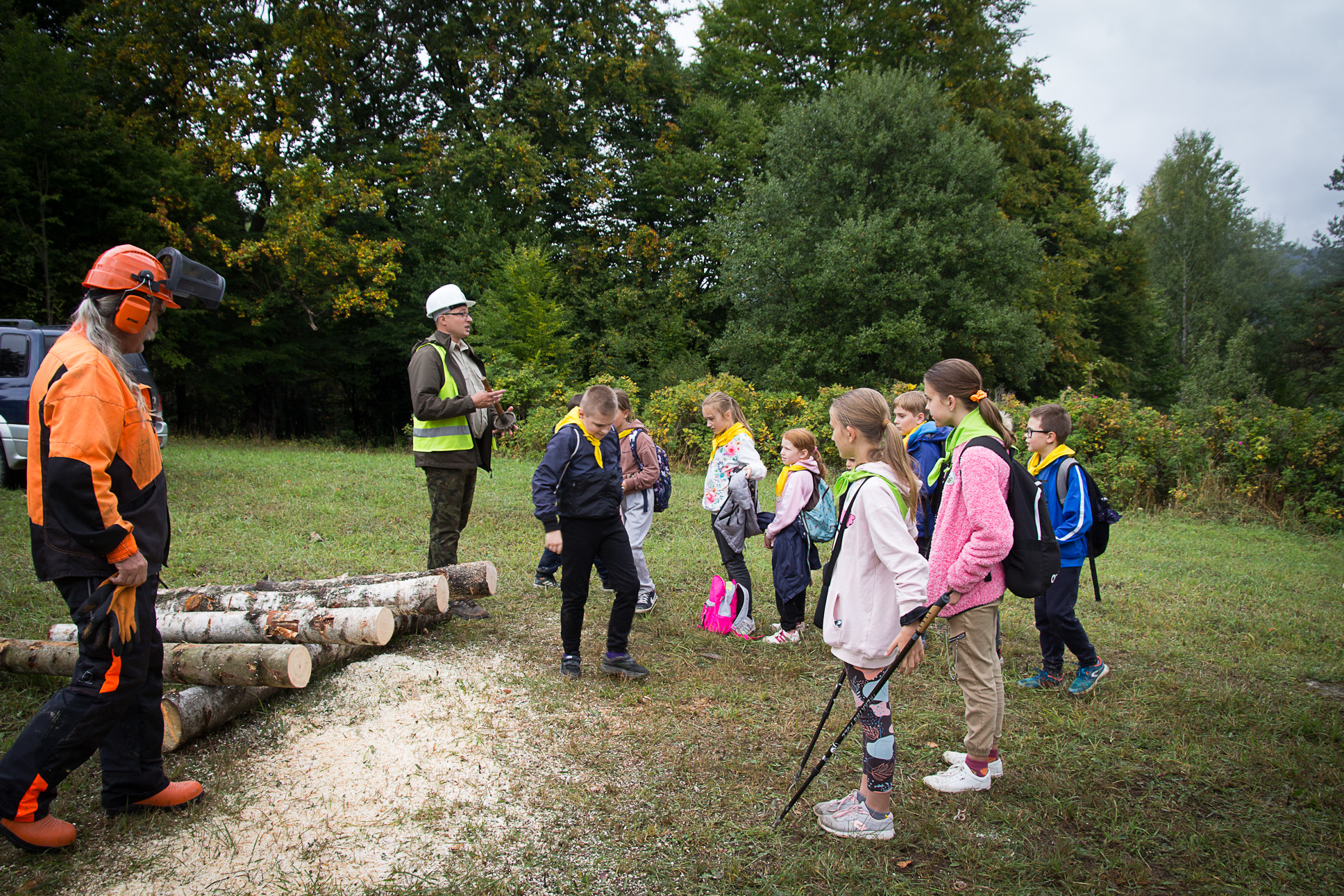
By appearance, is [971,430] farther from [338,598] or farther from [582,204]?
[582,204]

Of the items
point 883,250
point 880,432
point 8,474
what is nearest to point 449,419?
point 880,432

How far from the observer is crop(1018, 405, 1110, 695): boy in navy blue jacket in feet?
15.8

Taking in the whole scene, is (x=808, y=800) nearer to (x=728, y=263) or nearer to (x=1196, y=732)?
(x=1196, y=732)

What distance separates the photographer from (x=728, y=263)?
21.9m

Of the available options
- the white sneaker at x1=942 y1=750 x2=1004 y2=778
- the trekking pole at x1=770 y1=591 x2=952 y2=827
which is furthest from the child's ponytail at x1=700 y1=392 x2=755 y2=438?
the trekking pole at x1=770 y1=591 x2=952 y2=827

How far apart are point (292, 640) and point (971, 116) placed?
Answer: 26.0 metres

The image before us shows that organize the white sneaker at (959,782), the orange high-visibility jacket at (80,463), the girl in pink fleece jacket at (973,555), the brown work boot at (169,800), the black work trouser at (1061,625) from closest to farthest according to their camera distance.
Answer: the orange high-visibility jacket at (80,463), the brown work boot at (169,800), the girl in pink fleece jacket at (973,555), the white sneaker at (959,782), the black work trouser at (1061,625)

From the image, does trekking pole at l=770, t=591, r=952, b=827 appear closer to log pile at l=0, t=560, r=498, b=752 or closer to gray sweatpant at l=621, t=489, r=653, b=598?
log pile at l=0, t=560, r=498, b=752

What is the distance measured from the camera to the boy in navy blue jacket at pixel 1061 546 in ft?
15.8

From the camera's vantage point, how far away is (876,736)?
3.14 meters

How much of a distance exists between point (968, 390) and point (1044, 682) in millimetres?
2492

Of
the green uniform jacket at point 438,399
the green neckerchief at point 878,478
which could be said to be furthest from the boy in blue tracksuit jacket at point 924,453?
the green uniform jacket at point 438,399

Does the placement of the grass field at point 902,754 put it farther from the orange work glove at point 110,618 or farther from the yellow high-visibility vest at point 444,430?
the yellow high-visibility vest at point 444,430

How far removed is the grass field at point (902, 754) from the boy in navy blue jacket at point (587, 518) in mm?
292
